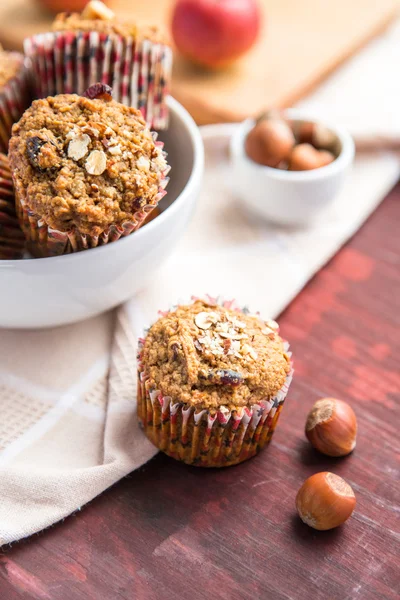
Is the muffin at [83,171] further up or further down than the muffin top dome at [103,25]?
further down

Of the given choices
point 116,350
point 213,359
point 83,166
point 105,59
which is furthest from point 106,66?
point 213,359

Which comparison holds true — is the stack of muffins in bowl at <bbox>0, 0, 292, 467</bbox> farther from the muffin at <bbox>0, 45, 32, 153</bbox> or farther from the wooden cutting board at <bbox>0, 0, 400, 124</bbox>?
the wooden cutting board at <bbox>0, 0, 400, 124</bbox>

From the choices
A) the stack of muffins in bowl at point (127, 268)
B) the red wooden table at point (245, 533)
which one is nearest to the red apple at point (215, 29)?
the stack of muffins in bowl at point (127, 268)

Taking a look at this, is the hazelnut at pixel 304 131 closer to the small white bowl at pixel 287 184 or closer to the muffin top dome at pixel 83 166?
the small white bowl at pixel 287 184

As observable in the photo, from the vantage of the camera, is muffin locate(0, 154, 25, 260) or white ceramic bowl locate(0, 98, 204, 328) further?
muffin locate(0, 154, 25, 260)

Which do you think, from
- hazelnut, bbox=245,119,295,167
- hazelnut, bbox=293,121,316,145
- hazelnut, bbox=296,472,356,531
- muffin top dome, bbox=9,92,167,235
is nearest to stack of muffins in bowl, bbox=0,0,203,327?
muffin top dome, bbox=9,92,167,235

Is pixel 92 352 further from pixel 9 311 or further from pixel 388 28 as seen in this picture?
pixel 388 28
